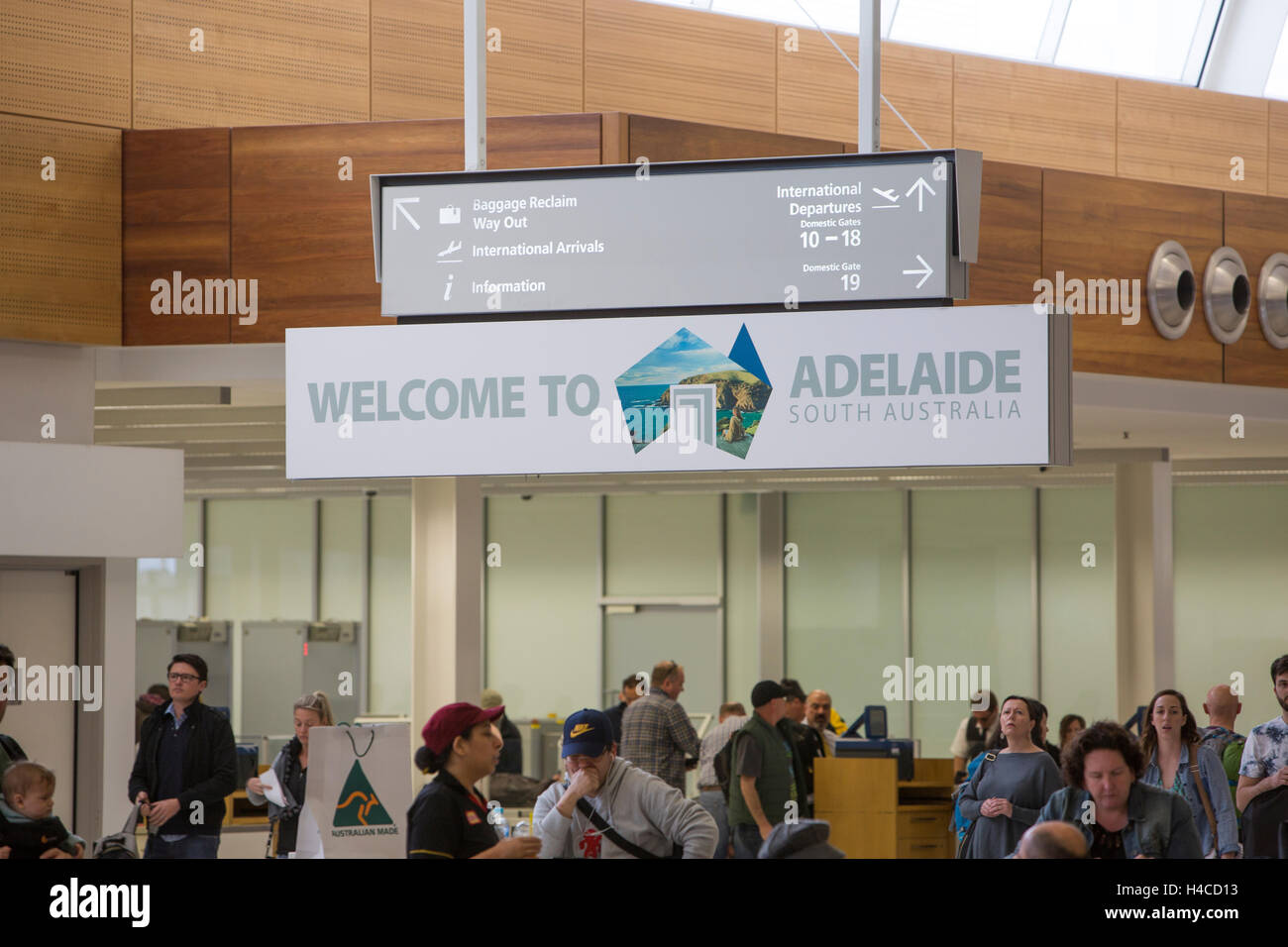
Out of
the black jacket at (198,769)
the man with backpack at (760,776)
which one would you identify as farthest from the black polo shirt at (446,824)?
the man with backpack at (760,776)

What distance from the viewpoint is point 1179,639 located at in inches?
652

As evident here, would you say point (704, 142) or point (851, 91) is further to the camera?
point (851, 91)

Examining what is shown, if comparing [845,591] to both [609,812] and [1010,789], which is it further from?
[609,812]

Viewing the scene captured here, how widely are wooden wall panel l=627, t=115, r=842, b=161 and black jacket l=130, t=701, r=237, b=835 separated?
12.1 feet

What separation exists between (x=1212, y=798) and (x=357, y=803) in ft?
11.2

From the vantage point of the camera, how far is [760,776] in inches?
342

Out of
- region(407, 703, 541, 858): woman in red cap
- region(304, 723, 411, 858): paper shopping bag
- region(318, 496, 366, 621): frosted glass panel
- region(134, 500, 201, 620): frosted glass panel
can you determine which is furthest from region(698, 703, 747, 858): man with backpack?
region(134, 500, 201, 620): frosted glass panel

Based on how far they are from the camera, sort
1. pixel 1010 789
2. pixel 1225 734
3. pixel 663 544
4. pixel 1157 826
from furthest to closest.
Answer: pixel 663 544 < pixel 1225 734 < pixel 1010 789 < pixel 1157 826

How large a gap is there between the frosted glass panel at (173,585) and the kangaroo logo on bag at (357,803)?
13257 millimetres

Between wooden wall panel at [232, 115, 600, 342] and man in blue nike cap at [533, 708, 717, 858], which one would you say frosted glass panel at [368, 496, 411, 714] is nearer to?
wooden wall panel at [232, 115, 600, 342]

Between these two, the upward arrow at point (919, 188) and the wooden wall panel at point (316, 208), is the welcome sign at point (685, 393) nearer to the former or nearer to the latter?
the upward arrow at point (919, 188)

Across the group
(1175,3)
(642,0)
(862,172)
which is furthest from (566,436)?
(1175,3)

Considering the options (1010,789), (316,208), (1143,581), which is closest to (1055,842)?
(1010,789)

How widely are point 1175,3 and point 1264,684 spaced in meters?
7.05
